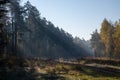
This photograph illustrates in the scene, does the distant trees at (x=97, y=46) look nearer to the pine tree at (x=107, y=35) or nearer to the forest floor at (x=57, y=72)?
the pine tree at (x=107, y=35)

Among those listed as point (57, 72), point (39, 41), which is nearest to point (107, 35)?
point (39, 41)

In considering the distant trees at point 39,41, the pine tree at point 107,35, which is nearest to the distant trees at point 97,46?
the distant trees at point 39,41

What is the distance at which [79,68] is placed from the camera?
A: 143ft

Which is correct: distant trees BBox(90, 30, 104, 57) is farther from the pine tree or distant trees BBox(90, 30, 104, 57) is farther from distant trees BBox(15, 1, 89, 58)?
the pine tree

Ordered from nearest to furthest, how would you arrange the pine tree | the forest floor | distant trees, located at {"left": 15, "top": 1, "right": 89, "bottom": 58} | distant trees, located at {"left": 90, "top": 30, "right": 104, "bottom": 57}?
the forest floor
the pine tree
distant trees, located at {"left": 15, "top": 1, "right": 89, "bottom": 58}
distant trees, located at {"left": 90, "top": 30, "right": 104, "bottom": 57}

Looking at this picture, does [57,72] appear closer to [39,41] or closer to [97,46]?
[39,41]

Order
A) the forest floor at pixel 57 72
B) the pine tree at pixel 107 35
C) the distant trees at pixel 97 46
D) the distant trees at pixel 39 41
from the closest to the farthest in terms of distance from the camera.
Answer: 1. the forest floor at pixel 57 72
2. the pine tree at pixel 107 35
3. the distant trees at pixel 39 41
4. the distant trees at pixel 97 46

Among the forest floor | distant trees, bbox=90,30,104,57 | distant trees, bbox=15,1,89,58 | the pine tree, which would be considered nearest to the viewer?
the forest floor

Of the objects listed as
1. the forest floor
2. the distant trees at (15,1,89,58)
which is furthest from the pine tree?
the forest floor

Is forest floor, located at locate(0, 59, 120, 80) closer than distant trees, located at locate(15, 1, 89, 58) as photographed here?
Yes

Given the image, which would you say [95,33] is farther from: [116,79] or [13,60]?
[116,79]

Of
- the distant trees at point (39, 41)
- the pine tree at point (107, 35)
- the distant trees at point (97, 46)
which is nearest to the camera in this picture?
the pine tree at point (107, 35)

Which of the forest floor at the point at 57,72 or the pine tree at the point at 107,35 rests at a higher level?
the pine tree at the point at 107,35

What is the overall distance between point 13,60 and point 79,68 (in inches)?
354
